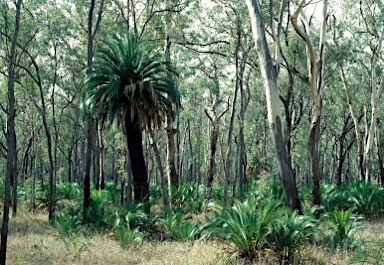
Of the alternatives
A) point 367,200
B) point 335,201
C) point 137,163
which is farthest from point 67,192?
point 367,200

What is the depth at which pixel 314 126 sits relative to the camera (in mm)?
13031

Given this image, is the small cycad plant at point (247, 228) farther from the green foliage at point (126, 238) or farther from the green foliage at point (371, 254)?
the green foliage at point (126, 238)

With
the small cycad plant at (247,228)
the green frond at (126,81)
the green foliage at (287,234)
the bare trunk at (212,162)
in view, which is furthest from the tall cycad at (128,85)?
the bare trunk at (212,162)

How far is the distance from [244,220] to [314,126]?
20.1 ft

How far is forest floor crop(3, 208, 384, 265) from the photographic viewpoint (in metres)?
7.77

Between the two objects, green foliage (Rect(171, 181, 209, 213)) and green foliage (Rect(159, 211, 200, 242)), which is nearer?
green foliage (Rect(159, 211, 200, 242))

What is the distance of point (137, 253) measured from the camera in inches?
362

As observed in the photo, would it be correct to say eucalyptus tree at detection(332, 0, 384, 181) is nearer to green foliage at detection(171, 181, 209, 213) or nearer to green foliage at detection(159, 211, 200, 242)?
green foliage at detection(171, 181, 209, 213)

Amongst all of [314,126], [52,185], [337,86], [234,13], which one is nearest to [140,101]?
[52,185]

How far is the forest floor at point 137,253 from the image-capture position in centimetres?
777

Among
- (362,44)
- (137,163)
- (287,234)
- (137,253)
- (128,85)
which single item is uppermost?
(362,44)

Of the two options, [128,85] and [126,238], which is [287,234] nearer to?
[126,238]

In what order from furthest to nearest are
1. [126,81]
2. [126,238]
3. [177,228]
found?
[126,81], [177,228], [126,238]

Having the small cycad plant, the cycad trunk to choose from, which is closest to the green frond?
the cycad trunk
